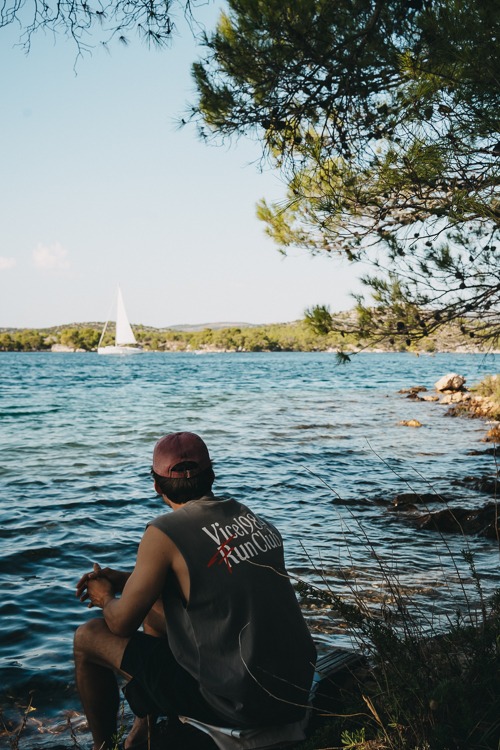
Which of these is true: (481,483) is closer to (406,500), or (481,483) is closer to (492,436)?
(406,500)

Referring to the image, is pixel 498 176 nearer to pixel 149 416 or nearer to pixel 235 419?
pixel 235 419

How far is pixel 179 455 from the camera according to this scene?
276 centimetres

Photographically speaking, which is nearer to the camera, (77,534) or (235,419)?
(77,534)

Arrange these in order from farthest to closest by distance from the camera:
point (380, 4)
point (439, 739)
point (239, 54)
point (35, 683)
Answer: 1. point (239, 54)
2. point (380, 4)
3. point (35, 683)
4. point (439, 739)

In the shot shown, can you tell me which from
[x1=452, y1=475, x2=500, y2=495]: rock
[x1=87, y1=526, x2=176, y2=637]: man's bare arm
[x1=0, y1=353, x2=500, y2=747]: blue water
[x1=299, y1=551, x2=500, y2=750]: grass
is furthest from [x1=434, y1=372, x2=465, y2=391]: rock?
[x1=87, y1=526, x2=176, y2=637]: man's bare arm

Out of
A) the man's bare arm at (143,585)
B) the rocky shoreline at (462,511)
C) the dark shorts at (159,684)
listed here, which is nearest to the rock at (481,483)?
the rocky shoreline at (462,511)

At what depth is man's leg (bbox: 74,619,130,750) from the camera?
9.23ft

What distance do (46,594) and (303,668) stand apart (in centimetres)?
390

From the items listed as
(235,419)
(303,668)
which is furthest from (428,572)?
(235,419)

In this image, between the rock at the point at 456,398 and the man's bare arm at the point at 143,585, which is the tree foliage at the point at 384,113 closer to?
the man's bare arm at the point at 143,585

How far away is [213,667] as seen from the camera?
98.3 inches

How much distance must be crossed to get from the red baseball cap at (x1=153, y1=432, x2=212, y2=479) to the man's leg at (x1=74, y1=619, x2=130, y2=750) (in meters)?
0.75

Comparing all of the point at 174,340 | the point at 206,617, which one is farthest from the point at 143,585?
the point at 174,340

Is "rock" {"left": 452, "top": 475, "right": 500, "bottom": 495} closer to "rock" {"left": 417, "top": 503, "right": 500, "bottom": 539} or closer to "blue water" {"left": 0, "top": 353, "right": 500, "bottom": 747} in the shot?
"blue water" {"left": 0, "top": 353, "right": 500, "bottom": 747}
